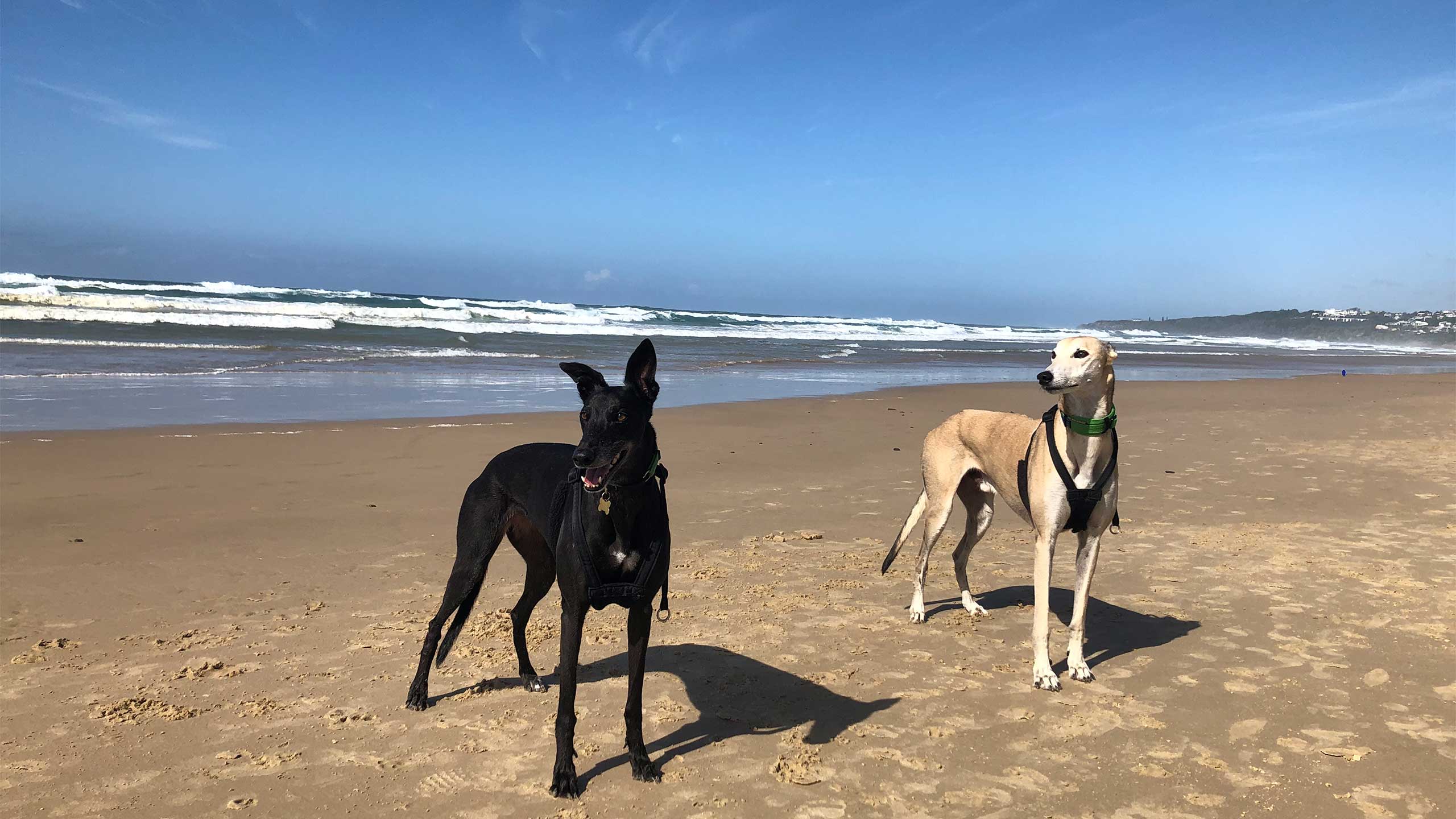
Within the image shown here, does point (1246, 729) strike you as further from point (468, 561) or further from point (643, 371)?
point (468, 561)

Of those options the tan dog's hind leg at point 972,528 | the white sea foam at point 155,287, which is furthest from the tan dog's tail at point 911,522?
the white sea foam at point 155,287

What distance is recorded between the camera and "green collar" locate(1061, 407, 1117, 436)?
4.25 metres

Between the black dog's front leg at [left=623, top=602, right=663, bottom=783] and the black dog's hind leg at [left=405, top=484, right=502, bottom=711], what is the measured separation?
0.94 meters

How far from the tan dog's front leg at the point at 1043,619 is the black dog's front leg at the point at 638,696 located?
6.50 ft

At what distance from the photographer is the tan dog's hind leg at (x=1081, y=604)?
4414 millimetres

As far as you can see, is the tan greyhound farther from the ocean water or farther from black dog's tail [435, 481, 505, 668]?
the ocean water

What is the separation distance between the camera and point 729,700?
162 inches

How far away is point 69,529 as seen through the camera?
6.48 m

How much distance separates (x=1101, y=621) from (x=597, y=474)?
3.60 meters

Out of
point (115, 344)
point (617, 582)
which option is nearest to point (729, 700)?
point (617, 582)

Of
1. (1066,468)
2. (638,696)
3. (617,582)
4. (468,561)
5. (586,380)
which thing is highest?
(586,380)

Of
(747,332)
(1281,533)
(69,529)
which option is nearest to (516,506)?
(69,529)

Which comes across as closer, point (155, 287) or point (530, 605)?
point (530, 605)

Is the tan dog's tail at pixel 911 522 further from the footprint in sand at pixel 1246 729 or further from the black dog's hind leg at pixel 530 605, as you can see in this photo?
the black dog's hind leg at pixel 530 605
